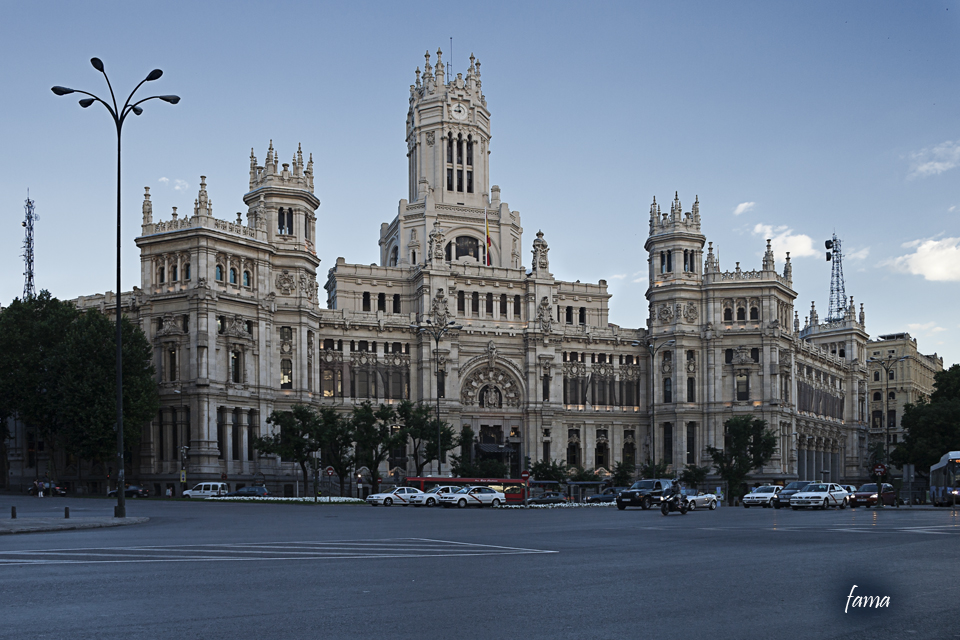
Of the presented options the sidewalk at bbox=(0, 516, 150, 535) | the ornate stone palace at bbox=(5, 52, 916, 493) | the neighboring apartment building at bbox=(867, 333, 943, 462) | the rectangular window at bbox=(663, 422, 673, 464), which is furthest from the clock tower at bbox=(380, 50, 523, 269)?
the neighboring apartment building at bbox=(867, 333, 943, 462)

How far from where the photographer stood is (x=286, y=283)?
93250mm

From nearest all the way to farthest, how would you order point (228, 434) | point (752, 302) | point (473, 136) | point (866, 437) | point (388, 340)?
point (228, 434) < point (388, 340) < point (752, 302) < point (473, 136) < point (866, 437)

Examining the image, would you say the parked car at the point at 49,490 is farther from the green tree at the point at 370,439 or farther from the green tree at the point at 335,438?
the green tree at the point at 370,439

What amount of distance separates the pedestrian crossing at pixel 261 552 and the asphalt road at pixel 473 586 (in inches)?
2.0

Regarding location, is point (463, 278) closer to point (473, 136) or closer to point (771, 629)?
point (473, 136)

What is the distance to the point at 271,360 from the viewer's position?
90.9 metres

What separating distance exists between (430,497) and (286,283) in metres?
35.0

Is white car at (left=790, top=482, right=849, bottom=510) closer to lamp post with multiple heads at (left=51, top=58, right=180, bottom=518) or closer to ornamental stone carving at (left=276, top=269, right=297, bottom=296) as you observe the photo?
lamp post with multiple heads at (left=51, top=58, right=180, bottom=518)

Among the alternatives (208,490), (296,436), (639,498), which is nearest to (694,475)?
(639,498)

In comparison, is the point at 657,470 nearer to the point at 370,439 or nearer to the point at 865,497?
the point at 370,439

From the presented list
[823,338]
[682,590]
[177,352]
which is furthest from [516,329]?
[682,590]

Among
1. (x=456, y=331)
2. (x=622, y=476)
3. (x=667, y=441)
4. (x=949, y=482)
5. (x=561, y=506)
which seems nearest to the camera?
(x=949, y=482)

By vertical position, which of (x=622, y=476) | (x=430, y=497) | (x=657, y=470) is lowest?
(x=622, y=476)

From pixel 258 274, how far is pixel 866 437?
91.1 meters
